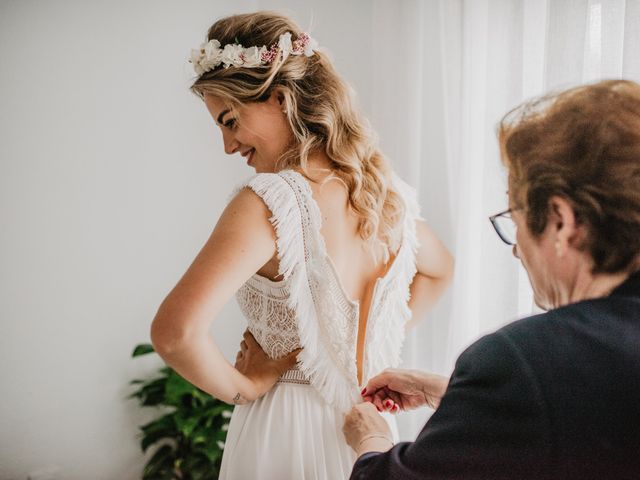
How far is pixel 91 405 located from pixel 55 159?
3.36 feet

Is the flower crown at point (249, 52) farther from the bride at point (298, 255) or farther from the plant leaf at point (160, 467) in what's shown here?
the plant leaf at point (160, 467)

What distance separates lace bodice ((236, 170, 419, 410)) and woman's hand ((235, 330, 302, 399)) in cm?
→ 2

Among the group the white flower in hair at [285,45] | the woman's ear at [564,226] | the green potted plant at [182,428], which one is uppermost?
the white flower in hair at [285,45]

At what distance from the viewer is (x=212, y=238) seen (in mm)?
1082

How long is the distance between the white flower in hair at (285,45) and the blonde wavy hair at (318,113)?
17 millimetres

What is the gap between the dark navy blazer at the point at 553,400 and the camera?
590 mm

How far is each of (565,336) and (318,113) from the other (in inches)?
33.2

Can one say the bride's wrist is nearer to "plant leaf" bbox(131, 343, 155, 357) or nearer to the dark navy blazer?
the dark navy blazer

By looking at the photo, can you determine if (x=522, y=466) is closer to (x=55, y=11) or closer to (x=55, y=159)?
(x=55, y=159)

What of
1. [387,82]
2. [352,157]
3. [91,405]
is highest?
[387,82]

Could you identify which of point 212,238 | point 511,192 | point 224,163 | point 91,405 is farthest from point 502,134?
point 91,405

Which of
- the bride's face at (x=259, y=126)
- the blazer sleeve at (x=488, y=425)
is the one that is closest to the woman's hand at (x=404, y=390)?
the blazer sleeve at (x=488, y=425)

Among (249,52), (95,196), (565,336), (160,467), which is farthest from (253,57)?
(160,467)

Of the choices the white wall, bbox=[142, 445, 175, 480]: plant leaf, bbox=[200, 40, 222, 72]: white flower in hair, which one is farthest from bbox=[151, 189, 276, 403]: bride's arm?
bbox=[142, 445, 175, 480]: plant leaf
